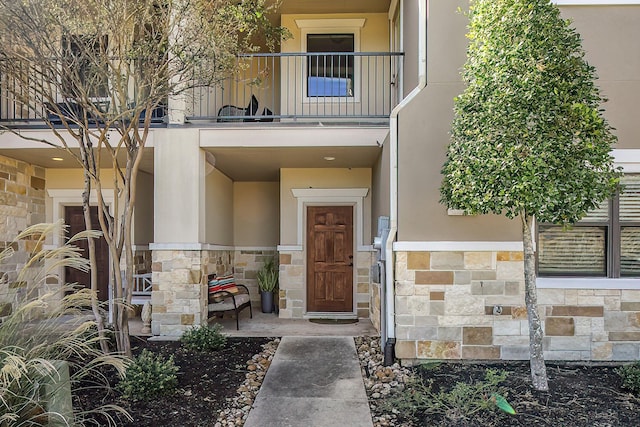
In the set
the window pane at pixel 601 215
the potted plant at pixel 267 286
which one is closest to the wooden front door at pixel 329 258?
the potted plant at pixel 267 286

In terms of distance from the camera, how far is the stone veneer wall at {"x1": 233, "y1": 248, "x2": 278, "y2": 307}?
812 cm

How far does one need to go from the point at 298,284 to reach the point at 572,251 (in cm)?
418

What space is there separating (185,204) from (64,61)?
2143mm

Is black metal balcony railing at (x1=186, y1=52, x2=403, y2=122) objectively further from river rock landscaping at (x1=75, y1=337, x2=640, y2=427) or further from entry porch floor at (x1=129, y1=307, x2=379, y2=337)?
river rock landscaping at (x1=75, y1=337, x2=640, y2=427)

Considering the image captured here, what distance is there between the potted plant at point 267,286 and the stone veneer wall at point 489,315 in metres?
3.63

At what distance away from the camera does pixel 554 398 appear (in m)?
3.53

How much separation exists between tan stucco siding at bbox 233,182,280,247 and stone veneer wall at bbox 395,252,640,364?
13.9ft

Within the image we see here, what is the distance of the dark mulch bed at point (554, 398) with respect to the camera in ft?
10.4

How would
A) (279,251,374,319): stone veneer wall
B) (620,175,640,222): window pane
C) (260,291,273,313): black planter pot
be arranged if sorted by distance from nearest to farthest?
(620,175,640,222): window pane < (279,251,374,319): stone veneer wall < (260,291,273,313): black planter pot

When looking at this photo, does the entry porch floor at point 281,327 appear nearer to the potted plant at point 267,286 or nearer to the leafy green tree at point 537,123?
the potted plant at point 267,286

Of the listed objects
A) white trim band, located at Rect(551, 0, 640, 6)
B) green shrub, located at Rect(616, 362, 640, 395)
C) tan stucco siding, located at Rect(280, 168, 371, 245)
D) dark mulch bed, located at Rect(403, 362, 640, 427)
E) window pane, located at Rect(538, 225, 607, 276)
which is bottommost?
dark mulch bed, located at Rect(403, 362, 640, 427)

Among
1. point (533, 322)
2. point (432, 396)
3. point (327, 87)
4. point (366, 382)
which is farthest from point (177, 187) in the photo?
point (533, 322)

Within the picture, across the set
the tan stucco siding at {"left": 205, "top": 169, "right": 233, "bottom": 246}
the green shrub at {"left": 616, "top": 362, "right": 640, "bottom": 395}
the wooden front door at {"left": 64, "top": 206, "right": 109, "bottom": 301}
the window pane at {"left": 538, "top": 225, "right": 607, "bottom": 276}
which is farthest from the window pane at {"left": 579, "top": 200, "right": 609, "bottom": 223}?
the wooden front door at {"left": 64, "top": 206, "right": 109, "bottom": 301}

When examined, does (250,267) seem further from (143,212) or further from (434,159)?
(434,159)
